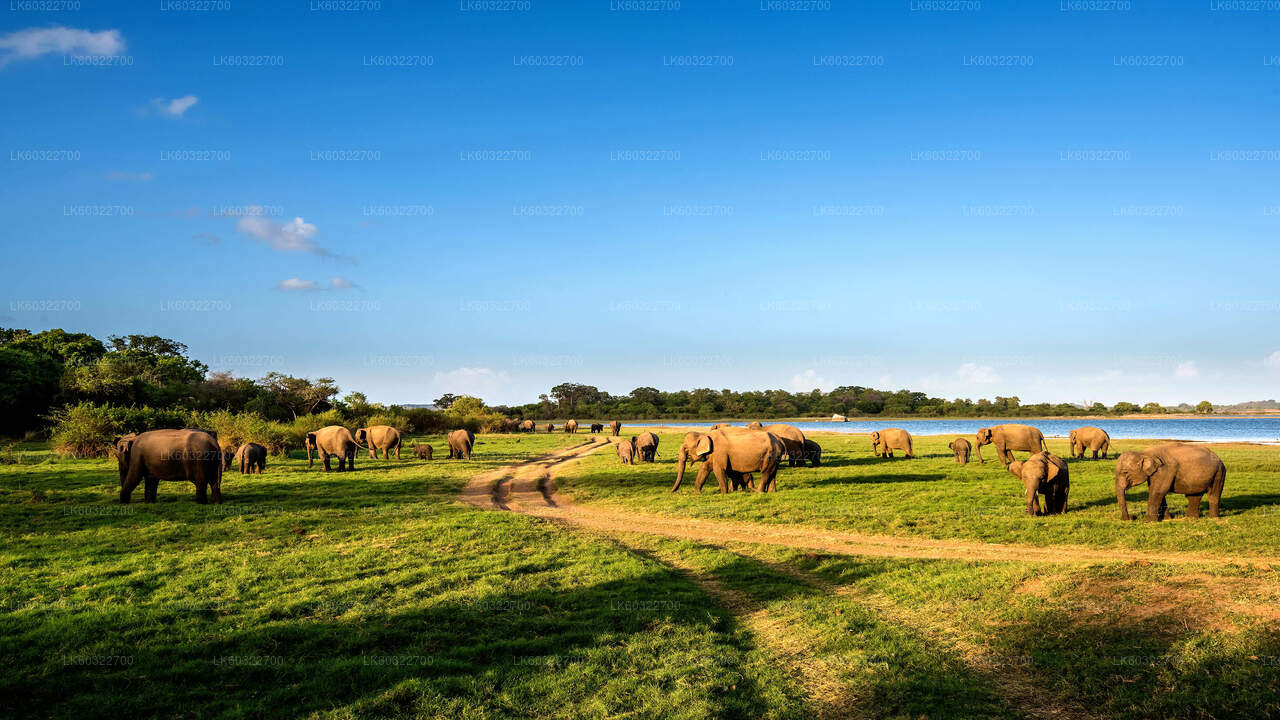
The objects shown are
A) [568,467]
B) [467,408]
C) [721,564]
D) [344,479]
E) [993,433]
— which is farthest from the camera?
[467,408]

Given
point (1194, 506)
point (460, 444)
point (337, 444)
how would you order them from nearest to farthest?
point (1194, 506) → point (337, 444) → point (460, 444)

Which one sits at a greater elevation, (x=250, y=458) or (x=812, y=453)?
(x=250, y=458)

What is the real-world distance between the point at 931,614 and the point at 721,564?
433cm

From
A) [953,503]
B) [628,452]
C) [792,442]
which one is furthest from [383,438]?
[953,503]

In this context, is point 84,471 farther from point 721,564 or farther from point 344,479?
point 721,564

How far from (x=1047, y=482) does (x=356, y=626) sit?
54.7 ft

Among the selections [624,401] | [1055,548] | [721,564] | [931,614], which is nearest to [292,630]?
[721,564]

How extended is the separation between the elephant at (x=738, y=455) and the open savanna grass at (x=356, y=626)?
830 cm

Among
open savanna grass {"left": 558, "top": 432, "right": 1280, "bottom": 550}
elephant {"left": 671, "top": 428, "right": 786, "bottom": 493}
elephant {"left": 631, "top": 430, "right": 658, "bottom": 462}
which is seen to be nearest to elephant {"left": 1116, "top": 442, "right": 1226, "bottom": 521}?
open savanna grass {"left": 558, "top": 432, "right": 1280, "bottom": 550}

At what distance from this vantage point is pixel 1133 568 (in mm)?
10562

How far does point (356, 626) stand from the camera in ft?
28.6

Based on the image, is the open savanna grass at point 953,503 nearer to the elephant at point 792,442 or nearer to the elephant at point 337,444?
the elephant at point 792,442

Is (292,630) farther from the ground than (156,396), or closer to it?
closer to it

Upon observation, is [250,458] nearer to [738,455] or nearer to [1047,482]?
[738,455]
